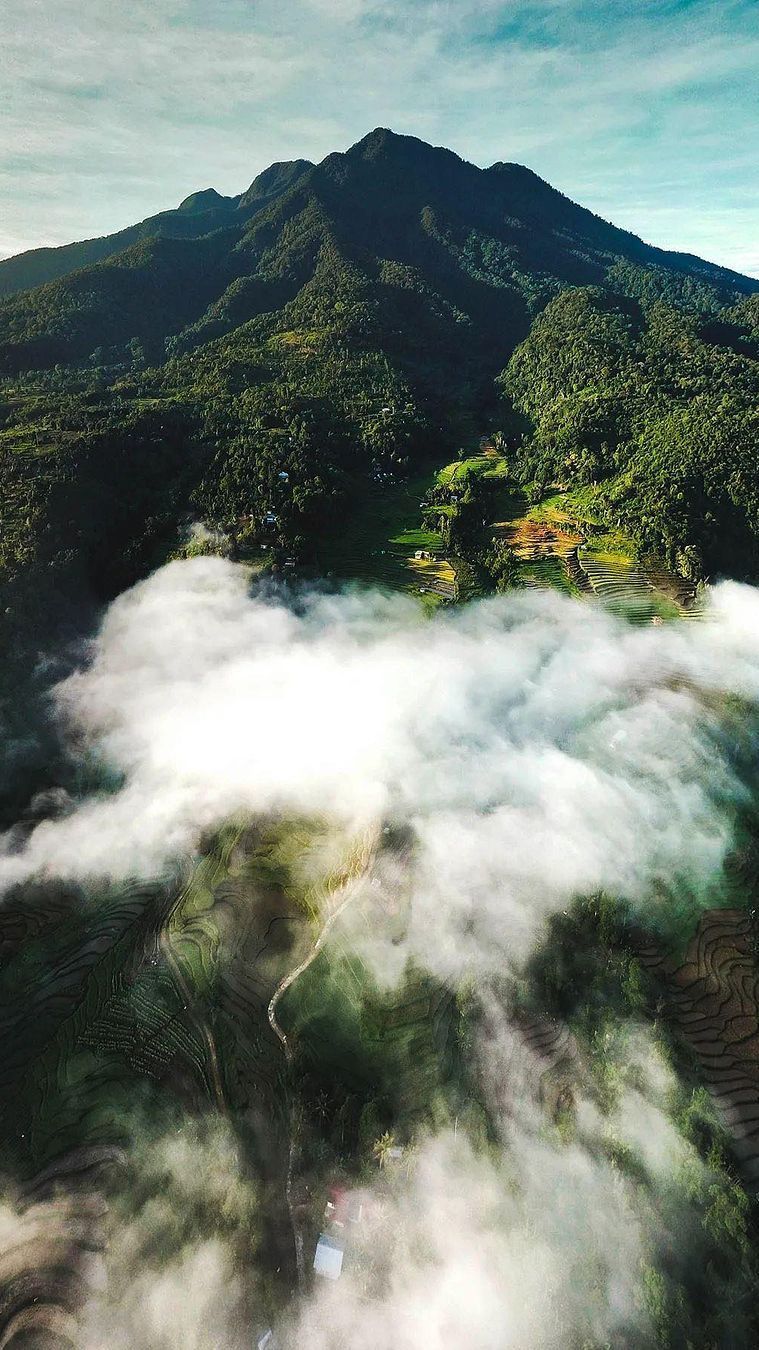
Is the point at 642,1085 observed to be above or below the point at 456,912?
below

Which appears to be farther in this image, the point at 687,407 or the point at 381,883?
the point at 687,407

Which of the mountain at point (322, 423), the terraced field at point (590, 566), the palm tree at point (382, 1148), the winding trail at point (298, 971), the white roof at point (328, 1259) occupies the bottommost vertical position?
the white roof at point (328, 1259)

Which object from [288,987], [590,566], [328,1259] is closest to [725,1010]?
[328,1259]

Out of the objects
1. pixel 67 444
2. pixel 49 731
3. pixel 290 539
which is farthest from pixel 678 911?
pixel 67 444

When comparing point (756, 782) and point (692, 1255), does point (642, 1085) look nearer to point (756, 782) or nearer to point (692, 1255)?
point (692, 1255)

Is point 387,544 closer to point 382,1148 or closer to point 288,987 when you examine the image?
point 288,987

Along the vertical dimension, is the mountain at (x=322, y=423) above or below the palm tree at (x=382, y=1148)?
above

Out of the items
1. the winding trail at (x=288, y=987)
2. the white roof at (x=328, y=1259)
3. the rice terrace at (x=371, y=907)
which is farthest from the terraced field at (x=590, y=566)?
the white roof at (x=328, y=1259)

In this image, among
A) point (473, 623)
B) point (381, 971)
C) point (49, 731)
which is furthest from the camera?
point (473, 623)

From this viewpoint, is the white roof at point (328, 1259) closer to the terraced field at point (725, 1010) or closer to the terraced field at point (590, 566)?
the terraced field at point (725, 1010)
